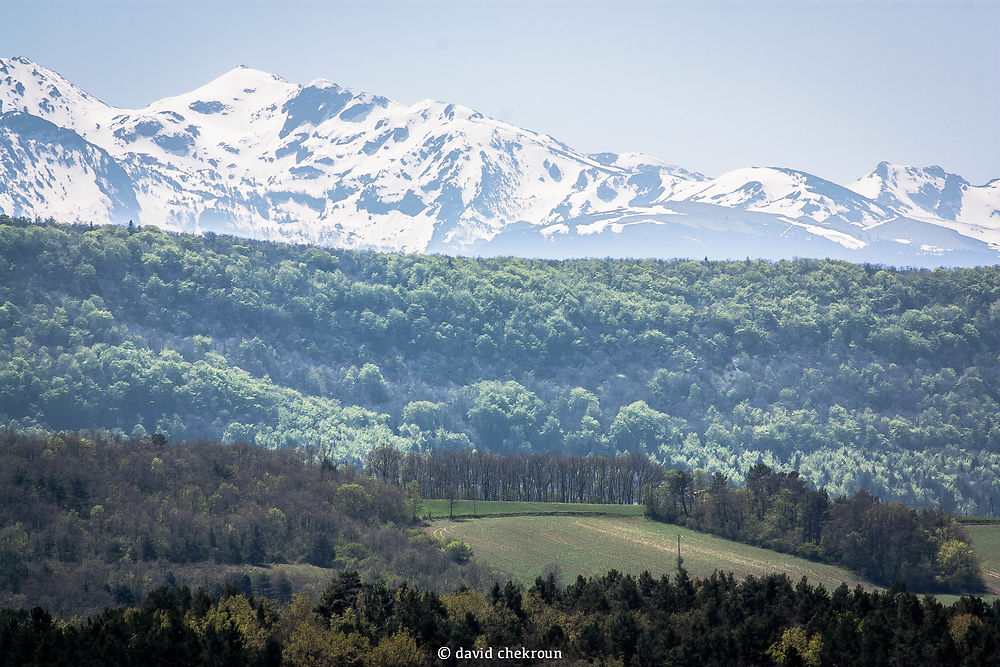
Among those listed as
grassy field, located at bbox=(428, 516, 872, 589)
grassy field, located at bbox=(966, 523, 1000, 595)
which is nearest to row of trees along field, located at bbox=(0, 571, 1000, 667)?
grassy field, located at bbox=(428, 516, 872, 589)

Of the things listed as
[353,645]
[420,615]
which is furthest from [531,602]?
[353,645]

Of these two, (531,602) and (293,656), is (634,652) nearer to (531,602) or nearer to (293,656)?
(531,602)

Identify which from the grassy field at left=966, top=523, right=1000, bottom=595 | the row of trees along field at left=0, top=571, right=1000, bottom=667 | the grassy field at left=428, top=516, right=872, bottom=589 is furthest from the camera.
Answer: the grassy field at left=428, top=516, right=872, bottom=589

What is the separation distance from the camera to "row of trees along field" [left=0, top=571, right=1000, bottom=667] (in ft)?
358

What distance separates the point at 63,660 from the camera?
10350 cm

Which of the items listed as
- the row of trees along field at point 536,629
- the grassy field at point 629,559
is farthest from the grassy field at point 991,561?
the row of trees along field at point 536,629

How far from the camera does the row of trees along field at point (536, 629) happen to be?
10912 centimetres

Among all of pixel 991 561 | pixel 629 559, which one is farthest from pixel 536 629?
pixel 991 561

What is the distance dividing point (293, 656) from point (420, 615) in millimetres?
14388

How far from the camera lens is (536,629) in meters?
126

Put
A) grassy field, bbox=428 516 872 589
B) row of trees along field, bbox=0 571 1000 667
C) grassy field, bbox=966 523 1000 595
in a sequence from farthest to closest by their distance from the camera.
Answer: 1. grassy field, bbox=428 516 872 589
2. grassy field, bbox=966 523 1000 595
3. row of trees along field, bbox=0 571 1000 667

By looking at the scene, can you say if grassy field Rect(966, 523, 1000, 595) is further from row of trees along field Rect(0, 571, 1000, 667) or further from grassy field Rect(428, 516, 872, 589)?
row of trees along field Rect(0, 571, 1000, 667)

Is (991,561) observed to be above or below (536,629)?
below

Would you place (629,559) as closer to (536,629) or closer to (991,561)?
(991,561)
